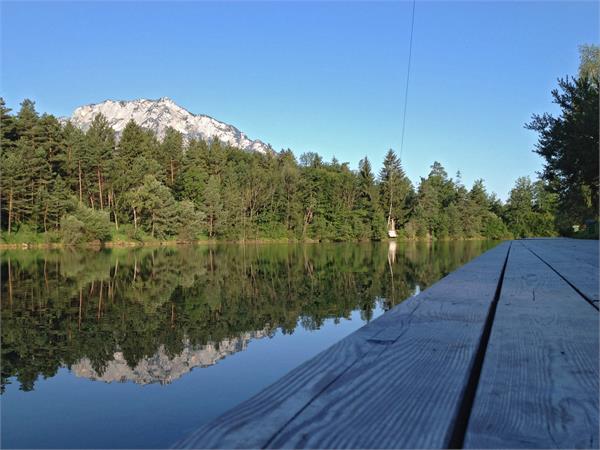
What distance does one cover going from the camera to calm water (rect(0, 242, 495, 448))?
382 centimetres

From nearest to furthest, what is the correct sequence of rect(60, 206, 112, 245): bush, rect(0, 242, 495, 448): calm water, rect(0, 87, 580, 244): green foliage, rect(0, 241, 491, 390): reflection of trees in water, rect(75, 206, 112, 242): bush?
rect(0, 242, 495, 448): calm water
rect(0, 241, 491, 390): reflection of trees in water
rect(60, 206, 112, 245): bush
rect(75, 206, 112, 242): bush
rect(0, 87, 580, 244): green foliage

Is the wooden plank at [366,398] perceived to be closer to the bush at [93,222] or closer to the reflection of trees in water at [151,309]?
the reflection of trees in water at [151,309]

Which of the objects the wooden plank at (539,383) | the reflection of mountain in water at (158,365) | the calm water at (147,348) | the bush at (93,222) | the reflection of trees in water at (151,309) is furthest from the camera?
the bush at (93,222)

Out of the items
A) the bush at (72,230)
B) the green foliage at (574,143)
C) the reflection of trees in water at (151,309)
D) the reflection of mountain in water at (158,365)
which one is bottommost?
the reflection of mountain in water at (158,365)

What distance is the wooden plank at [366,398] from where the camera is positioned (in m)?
1.04

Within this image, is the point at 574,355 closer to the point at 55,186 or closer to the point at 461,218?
the point at 55,186

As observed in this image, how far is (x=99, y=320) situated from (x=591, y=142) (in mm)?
17315

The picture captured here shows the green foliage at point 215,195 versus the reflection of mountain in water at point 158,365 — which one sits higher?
the green foliage at point 215,195

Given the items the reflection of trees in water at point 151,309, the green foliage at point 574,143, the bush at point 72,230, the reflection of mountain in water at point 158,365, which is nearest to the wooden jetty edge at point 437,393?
the reflection of mountain in water at point 158,365

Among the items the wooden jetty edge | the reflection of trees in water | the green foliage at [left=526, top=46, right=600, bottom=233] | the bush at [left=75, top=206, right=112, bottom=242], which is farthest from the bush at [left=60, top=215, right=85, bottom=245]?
the wooden jetty edge

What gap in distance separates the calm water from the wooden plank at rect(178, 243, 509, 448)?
240 centimetres

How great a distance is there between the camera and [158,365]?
207 inches

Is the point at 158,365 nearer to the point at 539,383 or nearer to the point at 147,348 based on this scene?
the point at 147,348

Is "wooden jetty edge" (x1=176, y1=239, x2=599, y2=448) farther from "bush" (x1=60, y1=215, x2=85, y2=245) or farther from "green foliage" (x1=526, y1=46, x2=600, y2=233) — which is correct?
"bush" (x1=60, y1=215, x2=85, y2=245)
